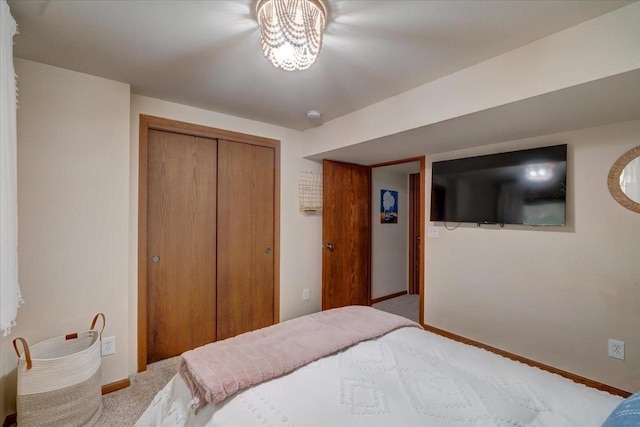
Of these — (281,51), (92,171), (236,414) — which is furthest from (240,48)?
(236,414)

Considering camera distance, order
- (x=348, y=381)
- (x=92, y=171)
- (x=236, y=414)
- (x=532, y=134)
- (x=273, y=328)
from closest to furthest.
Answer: (x=236, y=414) → (x=348, y=381) → (x=273, y=328) → (x=92, y=171) → (x=532, y=134)

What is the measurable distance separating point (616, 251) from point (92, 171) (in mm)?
3672

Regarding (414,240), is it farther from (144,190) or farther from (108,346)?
(108,346)

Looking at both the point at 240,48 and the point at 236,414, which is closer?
the point at 236,414

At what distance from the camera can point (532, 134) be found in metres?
2.24

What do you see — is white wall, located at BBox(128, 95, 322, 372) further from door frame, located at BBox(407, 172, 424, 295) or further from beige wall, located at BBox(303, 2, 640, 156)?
door frame, located at BBox(407, 172, 424, 295)

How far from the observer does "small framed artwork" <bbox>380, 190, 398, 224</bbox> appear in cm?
419

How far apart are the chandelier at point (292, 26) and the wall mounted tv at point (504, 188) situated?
196cm

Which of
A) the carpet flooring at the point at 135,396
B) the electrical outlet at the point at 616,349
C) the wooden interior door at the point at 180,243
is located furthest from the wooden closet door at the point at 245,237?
the electrical outlet at the point at 616,349

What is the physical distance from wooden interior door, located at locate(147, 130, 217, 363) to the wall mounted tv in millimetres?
2294

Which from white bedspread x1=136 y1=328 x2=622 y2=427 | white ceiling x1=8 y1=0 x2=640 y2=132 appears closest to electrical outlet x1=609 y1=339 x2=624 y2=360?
white bedspread x1=136 y1=328 x2=622 y2=427

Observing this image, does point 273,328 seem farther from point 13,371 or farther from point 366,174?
point 366,174

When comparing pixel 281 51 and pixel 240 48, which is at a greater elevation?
pixel 240 48

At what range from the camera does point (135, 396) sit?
1.95m
